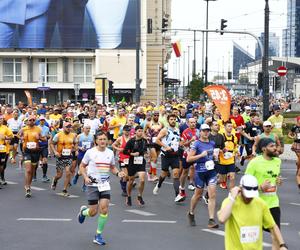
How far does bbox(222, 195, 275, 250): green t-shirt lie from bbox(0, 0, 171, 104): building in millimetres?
58566

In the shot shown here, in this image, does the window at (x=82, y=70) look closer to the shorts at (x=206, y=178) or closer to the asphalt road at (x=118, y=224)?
the asphalt road at (x=118, y=224)

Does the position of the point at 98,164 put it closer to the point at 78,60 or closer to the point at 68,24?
the point at 78,60

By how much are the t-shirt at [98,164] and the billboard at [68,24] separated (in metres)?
55.6

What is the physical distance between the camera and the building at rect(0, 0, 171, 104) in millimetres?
64688

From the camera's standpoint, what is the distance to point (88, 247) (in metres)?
9.09

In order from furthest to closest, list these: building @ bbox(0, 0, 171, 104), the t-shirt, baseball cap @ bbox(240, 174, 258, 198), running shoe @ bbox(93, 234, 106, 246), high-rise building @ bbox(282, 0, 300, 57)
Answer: high-rise building @ bbox(282, 0, 300, 57) < building @ bbox(0, 0, 171, 104) < the t-shirt < running shoe @ bbox(93, 234, 106, 246) < baseball cap @ bbox(240, 174, 258, 198)

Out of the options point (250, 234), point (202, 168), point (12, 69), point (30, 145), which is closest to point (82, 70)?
point (12, 69)

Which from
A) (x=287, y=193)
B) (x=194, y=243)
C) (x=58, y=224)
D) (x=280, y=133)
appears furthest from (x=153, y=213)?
(x=280, y=133)

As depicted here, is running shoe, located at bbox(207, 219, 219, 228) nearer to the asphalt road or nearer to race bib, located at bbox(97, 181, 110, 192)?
the asphalt road

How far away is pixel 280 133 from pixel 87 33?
50694mm

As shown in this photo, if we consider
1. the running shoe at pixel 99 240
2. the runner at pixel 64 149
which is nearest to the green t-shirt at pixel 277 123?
the runner at pixel 64 149

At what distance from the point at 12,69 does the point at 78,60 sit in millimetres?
6414

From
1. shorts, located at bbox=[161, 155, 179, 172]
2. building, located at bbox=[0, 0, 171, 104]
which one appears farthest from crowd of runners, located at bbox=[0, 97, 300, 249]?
building, located at bbox=[0, 0, 171, 104]

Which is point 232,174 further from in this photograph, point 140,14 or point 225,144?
point 140,14
